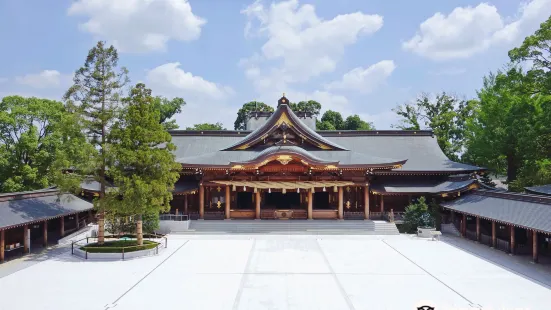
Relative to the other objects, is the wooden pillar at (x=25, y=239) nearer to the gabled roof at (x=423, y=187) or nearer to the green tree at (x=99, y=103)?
the green tree at (x=99, y=103)

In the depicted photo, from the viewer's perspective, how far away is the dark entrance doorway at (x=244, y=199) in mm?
31922

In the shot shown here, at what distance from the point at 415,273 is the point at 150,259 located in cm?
1232

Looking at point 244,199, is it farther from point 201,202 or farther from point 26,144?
point 26,144

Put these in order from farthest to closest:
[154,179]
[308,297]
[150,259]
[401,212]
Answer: [401,212] < [154,179] < [150,259] < [308,297]

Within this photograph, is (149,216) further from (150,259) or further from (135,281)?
(135,281)

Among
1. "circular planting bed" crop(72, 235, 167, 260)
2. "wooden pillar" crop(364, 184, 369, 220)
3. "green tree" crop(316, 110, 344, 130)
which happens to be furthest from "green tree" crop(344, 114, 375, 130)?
"circular planting bed" crop(72, 235, 167, 260)

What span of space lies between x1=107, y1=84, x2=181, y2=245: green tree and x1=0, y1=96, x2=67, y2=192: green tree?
13877mm

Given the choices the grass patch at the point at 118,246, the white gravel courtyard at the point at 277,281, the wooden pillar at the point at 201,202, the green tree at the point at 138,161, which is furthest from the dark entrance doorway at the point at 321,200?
the grass patch at the point at 118,246

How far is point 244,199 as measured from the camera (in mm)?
32250

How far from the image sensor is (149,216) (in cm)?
2473

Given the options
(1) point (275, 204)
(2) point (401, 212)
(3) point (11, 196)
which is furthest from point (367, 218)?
(3) point (11, 196)

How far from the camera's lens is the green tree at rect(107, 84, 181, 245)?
19375 mm

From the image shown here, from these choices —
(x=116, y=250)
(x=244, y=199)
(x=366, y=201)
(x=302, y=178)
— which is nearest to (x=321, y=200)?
(x=302, y=178)

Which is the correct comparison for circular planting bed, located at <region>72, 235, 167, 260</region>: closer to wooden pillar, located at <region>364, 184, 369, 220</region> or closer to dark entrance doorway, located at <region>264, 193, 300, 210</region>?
dark entrance doorway, located at <region>264, 193, 300, 210</region>
